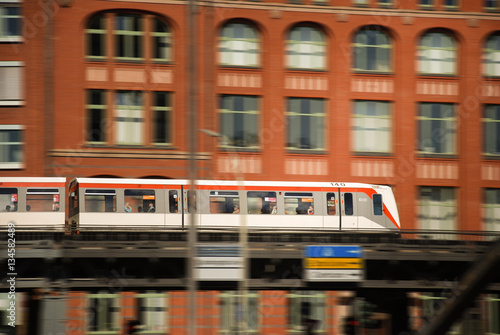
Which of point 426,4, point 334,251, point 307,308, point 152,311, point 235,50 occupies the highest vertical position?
point 426,4

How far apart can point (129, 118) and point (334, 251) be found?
17539 mm

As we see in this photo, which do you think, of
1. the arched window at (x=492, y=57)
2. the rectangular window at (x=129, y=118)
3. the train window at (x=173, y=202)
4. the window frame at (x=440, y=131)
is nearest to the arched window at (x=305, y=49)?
the window frame at (x=440, y=131)

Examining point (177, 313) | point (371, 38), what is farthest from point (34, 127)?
point (371, 38)

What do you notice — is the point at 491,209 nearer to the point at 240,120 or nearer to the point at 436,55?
the point at 436,55

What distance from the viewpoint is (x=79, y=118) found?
36.0 meters

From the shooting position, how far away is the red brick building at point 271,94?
3578cm

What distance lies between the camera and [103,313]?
3559cm

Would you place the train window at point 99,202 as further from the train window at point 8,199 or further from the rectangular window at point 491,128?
the rectangular window at point 491,128

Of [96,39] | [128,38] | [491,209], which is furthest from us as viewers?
[491,209]

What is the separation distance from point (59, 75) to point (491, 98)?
85.0ft

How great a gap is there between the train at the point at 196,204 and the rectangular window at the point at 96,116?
5630mm

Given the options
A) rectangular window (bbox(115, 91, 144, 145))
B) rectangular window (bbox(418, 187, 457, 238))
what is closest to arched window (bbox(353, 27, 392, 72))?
rectangular window (bbox(418, 187, 457, 238))

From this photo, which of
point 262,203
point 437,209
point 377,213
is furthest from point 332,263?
point 437,209

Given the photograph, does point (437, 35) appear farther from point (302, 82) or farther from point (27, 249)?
point (27, 249)
